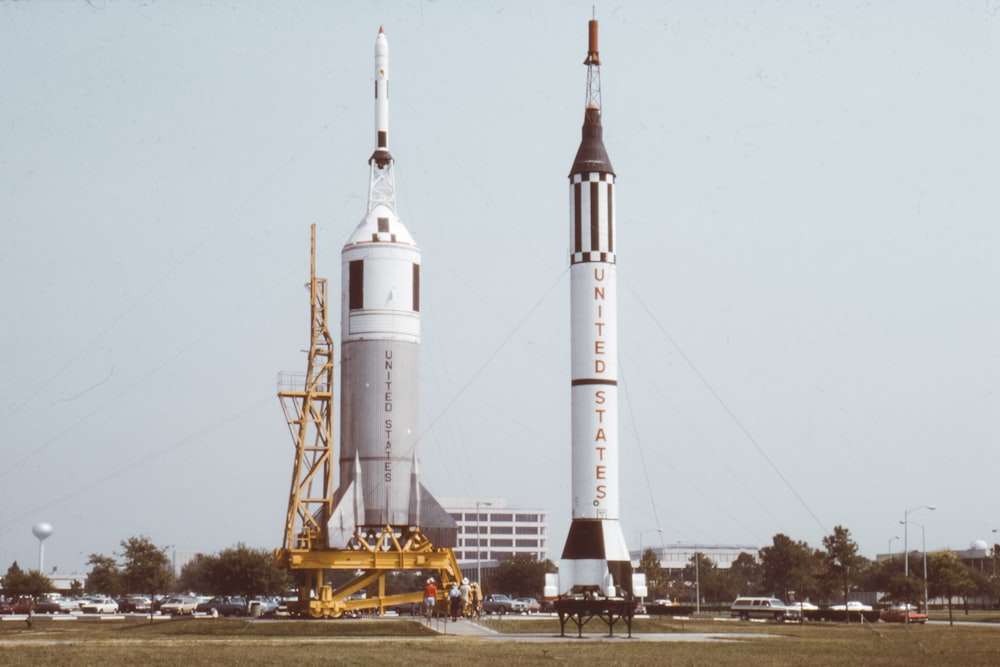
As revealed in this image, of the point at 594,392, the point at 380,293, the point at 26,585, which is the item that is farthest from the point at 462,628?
the point at 26,585

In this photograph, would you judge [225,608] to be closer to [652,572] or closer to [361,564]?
[361,564]

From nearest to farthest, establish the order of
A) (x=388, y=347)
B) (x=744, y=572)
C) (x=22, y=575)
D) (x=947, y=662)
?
(x=947, y=662), (x=388, y=347), (x=22, y=575), (x=744, y=572)

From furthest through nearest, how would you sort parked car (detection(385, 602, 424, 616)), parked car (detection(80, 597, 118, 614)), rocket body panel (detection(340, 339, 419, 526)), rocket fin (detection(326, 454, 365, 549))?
1. parked car (detection(80, 597, 118, 614))
2. parked car (detection(385, 602, 424, 616))
3. rocket body panel (detection(340, 339, 419, 526))
4. rocket fin (detection(326, 454, 365, 549))

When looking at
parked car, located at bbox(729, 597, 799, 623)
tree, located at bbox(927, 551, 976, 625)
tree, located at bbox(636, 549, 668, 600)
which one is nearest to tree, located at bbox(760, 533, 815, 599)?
parked car, located at bbox(729, 597, 799, 623)

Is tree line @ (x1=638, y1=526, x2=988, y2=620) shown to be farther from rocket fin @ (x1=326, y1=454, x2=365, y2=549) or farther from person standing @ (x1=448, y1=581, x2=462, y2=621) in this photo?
rocket fin @ (x1=326, y1=454, x2=365, y2=549)

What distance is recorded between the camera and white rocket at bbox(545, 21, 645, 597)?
156 feet

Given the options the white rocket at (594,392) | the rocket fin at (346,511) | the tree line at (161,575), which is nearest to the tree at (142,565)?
the tree line at (161,575)

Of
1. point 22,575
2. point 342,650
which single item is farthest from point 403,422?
point 22,575

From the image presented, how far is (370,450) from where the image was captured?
58.3m

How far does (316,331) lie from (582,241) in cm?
1669

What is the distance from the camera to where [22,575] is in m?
97.1

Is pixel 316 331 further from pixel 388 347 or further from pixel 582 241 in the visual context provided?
pixel 582 241

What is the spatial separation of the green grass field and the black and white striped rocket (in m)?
2.42

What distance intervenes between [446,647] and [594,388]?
15100 millimetres
